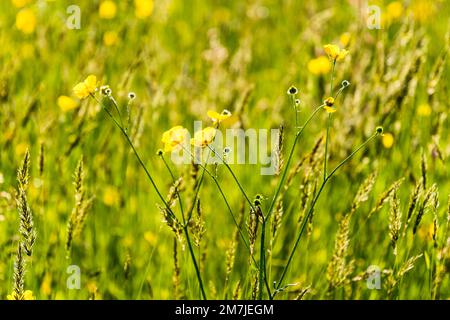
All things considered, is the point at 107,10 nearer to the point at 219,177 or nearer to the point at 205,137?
→ the point at 219,177

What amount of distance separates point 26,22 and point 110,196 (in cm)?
116

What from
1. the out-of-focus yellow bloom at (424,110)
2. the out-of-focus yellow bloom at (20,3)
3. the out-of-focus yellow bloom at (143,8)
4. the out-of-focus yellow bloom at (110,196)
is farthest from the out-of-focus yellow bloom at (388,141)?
the out-of-focus yellow bloom at (20,3)

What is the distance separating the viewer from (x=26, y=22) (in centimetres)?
286

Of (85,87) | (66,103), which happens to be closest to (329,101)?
(85,87)

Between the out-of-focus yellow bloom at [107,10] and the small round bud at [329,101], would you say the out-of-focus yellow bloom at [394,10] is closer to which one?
the out-of-focus yellow bloom at [107,10]

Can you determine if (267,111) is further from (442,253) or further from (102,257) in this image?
(442,253)

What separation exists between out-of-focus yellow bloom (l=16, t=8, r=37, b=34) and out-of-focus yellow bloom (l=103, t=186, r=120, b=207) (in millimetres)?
1100

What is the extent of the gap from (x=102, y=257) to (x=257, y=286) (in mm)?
743

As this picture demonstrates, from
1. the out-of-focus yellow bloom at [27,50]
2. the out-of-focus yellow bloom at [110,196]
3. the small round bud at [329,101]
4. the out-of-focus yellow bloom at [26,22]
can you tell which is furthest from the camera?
the out-of-focus yellow bloom at [26,22]

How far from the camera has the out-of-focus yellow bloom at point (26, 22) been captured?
2.84 meters

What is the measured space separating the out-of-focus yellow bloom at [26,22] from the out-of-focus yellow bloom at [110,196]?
1100 mm

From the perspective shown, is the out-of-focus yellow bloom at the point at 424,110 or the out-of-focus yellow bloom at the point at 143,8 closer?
the out-of-focus yellow bloom at the point at 424,110

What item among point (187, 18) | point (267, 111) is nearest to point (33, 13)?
point (187, 18)

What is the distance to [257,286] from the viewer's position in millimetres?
1274
